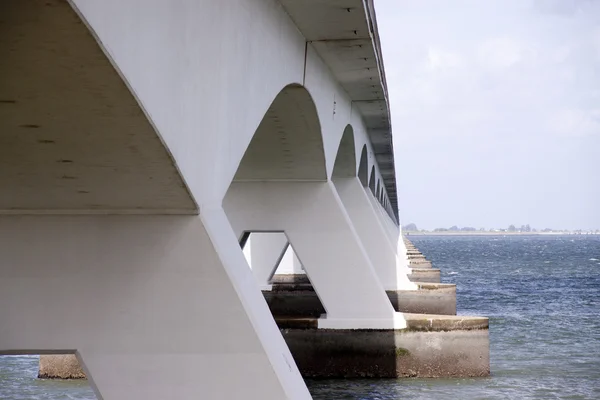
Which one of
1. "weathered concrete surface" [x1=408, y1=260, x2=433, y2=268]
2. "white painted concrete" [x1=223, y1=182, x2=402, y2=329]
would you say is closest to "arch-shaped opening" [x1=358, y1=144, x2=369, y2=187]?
"white painted concrete" [x1=223, y1=182, x2=402, y2=329]

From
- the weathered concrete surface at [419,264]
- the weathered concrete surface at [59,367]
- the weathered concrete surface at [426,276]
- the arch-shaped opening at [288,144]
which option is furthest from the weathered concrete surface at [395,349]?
the weathered concrete surface at [419,264]

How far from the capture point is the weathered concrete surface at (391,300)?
84.9 feet

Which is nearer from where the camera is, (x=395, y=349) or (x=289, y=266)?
(x=395, y=349)

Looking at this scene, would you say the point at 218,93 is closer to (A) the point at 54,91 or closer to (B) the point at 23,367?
(A) the point at 54,91

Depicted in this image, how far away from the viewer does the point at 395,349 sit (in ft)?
60.8

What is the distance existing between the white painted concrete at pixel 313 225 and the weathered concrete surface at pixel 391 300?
798cm

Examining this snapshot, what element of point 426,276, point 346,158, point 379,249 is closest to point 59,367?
point 346,158

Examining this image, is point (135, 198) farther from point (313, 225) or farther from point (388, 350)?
point (388, 350)

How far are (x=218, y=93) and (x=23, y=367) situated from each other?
1579 centimetres

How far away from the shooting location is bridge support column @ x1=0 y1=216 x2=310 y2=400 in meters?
6.64

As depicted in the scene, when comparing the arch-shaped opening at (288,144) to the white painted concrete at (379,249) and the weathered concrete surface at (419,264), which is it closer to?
the white painted concrete at (379,249)

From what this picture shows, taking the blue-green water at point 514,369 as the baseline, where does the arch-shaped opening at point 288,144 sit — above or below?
above

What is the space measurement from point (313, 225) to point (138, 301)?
34.4 feet

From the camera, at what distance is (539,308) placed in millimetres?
37188
